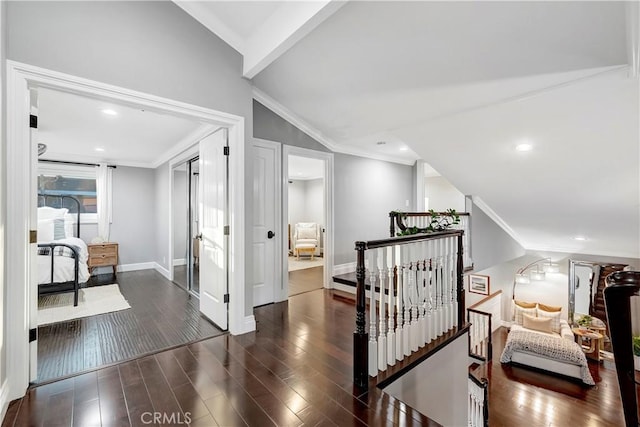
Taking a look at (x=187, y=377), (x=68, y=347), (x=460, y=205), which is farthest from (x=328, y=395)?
(x=460, y=205)

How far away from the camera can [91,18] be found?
204 cm

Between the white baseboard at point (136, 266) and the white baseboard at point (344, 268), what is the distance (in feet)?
13.6

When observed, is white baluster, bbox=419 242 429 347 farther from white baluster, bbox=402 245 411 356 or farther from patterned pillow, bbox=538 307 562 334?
patterned pillow, bbox=538 307 562 334

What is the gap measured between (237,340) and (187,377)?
24.9 inches

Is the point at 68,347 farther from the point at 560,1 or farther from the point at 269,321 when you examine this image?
the point at 560,1

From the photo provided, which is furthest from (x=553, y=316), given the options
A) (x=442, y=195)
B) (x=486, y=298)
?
(x=442, y=195)

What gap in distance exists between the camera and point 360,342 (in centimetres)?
200

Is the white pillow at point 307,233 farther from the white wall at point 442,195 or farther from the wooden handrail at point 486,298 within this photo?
the wooden handrail at point 486,298

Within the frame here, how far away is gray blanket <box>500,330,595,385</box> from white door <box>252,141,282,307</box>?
5650 mm

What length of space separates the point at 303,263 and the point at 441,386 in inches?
186

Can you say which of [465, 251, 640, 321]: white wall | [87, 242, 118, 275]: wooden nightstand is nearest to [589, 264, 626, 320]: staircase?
[465, 251, 640, 321]: white wall

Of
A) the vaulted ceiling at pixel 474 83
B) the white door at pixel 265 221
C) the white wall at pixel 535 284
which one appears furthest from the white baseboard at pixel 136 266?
the white wall at pixel 535 284

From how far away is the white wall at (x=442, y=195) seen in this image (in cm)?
839

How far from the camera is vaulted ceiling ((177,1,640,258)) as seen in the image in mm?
2072
